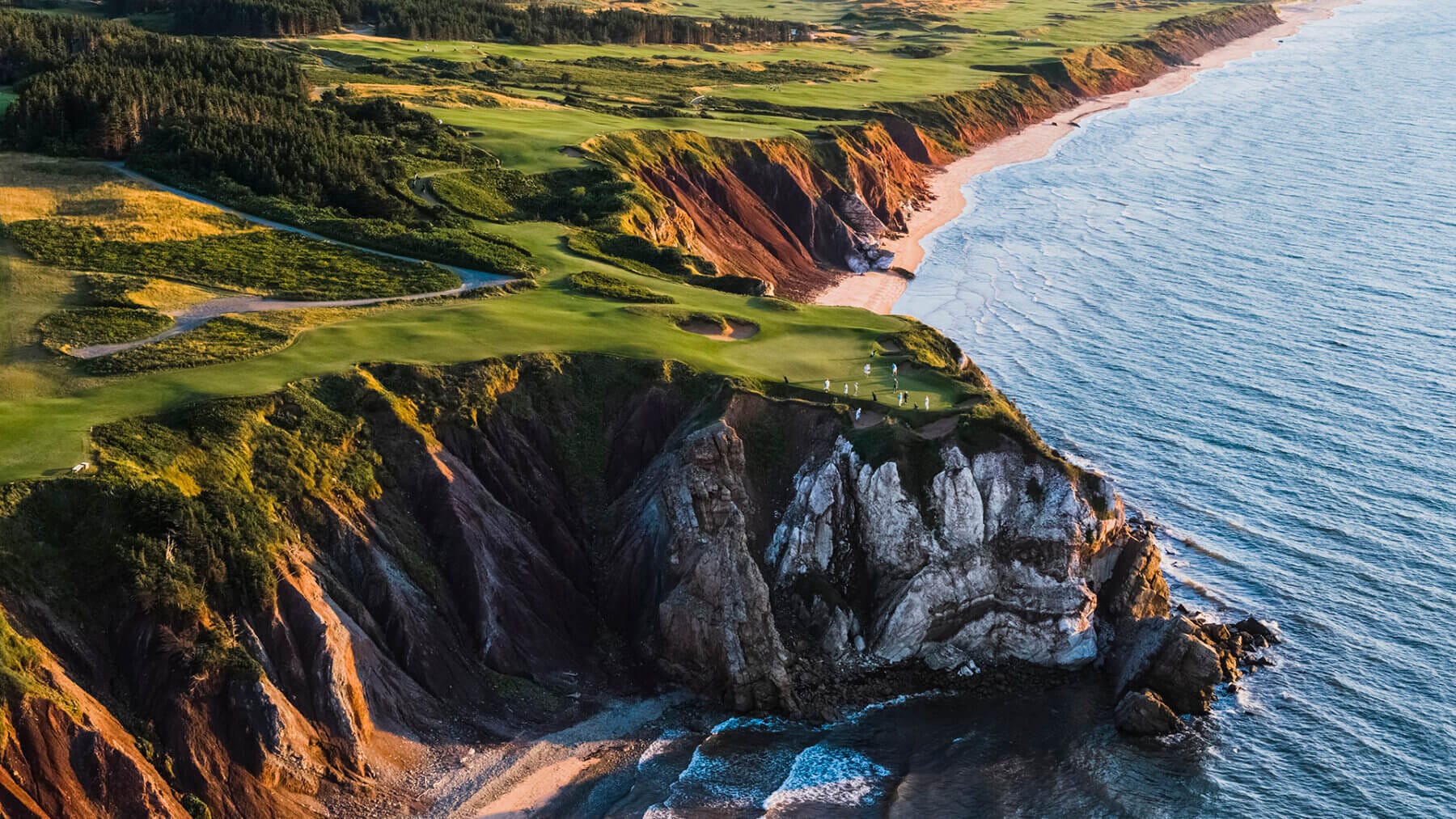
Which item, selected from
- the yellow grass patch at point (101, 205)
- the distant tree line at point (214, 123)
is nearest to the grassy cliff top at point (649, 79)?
the distant tree line at point (214, 123)

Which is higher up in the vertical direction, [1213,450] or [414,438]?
[414,438]

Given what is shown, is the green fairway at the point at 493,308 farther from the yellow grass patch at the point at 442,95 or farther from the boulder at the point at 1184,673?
the boulder at the point at 1184,673

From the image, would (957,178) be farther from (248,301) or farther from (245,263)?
(248,301)

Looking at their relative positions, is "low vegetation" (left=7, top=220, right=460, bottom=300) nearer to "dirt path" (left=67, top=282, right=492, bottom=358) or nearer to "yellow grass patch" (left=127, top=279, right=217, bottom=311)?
"dirt path" (left=67, top=282, right=492, bottom=358)

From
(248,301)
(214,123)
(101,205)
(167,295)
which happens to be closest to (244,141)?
(214,123)

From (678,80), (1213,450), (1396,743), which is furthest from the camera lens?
(678,80)

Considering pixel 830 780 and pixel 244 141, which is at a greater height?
pixel 244 141

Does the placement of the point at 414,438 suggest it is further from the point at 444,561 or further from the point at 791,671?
the point at 791,671

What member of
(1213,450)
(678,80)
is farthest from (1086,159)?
(1213,450)
